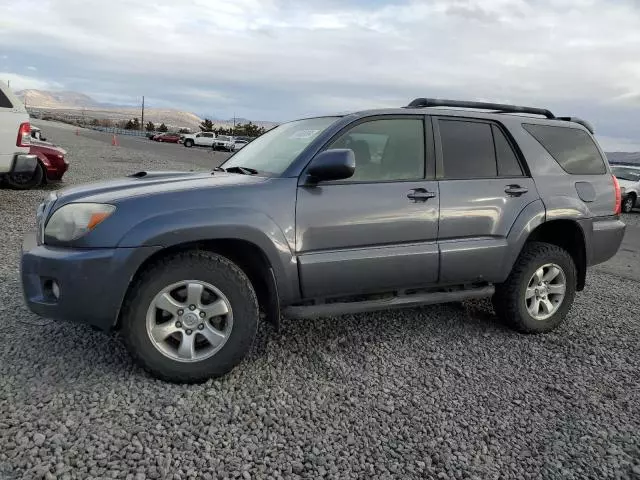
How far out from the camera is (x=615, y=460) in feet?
9.34

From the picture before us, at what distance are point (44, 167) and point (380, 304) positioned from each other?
9755mm

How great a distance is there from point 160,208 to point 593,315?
417 cm

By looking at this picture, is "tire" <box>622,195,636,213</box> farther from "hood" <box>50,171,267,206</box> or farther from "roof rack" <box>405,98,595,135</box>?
"hood" <box>50,171,267,206</box>

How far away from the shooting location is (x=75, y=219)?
10.4 ft

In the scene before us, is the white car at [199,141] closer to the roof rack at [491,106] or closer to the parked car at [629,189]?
the parked car at [629,189]

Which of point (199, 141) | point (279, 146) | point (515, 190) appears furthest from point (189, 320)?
point (199, 141)

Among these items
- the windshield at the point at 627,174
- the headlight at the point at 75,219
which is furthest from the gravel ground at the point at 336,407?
the windshield at the point at 627,174

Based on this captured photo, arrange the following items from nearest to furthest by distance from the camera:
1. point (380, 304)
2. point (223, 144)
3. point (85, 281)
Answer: point (85, 281) < point (380, 304) < point (223, 144)

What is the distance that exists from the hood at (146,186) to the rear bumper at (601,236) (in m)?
2.87

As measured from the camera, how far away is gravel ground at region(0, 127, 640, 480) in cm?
264

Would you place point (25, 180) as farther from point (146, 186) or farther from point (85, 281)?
point (85, 281)

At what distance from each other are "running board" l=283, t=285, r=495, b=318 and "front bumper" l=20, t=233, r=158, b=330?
1013 mm

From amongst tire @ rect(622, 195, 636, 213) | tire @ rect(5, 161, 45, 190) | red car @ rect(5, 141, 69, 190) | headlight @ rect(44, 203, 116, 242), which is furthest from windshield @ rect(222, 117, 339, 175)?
tire @ rect(622, 195, 636, 213)

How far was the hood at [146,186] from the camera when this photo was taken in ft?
10.7
